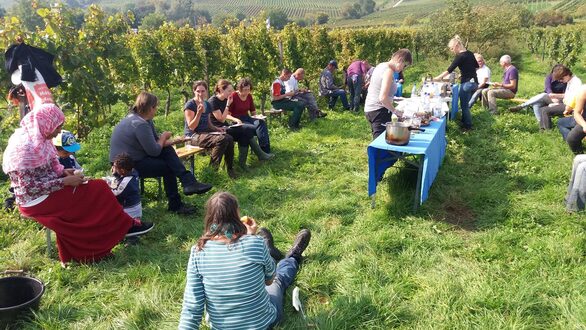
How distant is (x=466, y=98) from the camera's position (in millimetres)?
7586

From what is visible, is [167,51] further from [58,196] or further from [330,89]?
[58,196]

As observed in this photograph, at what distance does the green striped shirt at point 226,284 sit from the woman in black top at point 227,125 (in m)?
3.87

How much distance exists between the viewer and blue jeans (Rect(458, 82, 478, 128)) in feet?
24.6

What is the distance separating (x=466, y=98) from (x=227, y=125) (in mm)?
4343

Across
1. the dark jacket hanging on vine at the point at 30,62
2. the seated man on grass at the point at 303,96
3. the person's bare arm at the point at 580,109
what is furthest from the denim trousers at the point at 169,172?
the person's bare arm at the point at 580,109

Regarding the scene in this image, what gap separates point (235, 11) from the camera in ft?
238

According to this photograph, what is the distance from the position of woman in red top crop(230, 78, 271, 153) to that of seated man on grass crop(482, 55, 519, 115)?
494cm

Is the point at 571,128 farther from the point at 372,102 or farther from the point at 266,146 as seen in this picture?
the point at 266,146

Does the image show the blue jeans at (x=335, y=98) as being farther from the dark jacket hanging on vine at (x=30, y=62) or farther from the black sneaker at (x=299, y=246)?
the black sneaker at (x=299, y=246)

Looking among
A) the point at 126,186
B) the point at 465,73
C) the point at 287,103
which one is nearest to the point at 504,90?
the point at 465,73

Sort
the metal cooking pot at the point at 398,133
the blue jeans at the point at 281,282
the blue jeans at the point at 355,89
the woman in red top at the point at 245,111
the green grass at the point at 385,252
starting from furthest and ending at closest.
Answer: the blue jeans at the point at 355,89, the woman in red top at the point at 245,111, the metal cooking pot at the point at 398,133, the green grass at the point at 385,252, the blue jeans at the point at 281,282

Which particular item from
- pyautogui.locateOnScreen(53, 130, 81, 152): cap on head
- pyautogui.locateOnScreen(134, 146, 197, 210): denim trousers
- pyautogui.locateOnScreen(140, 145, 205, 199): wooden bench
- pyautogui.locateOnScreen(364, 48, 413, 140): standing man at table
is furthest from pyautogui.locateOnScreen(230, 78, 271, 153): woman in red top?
pyautogui.locateOnScreen(53, 130, 81, 152): cap on head

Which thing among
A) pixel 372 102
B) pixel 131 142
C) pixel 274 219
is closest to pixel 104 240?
pixel 131 142

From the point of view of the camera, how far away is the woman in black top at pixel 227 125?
6.19 m
